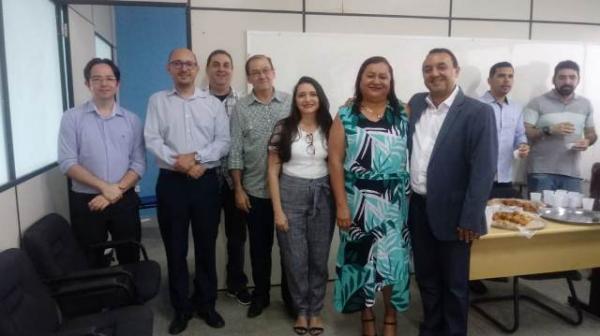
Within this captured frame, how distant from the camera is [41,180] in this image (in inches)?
99.0

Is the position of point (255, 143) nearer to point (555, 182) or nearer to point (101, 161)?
point (101, 161)

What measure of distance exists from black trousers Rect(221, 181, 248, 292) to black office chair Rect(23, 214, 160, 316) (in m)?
0.78

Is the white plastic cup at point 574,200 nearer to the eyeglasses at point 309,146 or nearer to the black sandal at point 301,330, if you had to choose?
the eyeglasses at point 309,146

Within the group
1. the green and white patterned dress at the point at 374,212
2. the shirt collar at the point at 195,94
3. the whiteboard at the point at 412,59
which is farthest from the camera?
the whiteboard at the point at 412,59

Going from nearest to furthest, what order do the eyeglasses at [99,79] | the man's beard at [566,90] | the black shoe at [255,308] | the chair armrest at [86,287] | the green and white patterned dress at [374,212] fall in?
the chair armrest at [86,287], the green and white patterned dress at [374,212], the eyeglasses at [99,79], the black shoe at [255,308], the man's beard at [566,90]

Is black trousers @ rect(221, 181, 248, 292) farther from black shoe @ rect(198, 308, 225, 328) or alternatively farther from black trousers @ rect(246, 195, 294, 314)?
black shoe @ rect(198, 308, 225, 328)

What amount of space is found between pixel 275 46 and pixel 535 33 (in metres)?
2.16

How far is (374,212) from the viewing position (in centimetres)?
234

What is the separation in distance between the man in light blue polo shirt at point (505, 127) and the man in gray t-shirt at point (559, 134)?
0.71 feet

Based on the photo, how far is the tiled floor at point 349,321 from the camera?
106 inches

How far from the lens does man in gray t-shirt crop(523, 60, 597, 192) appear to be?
3.43 meters

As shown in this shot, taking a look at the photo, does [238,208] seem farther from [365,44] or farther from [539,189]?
[539,189]

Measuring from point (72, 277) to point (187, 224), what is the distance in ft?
2.20

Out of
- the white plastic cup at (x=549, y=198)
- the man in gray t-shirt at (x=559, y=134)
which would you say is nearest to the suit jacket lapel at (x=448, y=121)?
the white plastic cup at (x=549, y=198)
